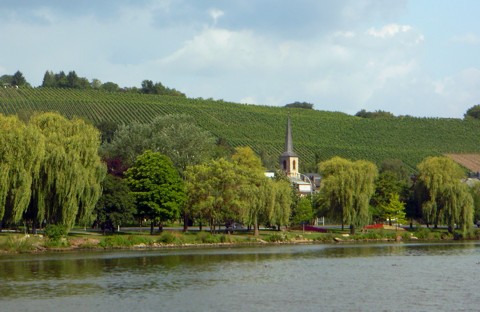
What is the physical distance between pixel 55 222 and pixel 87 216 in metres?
2.44

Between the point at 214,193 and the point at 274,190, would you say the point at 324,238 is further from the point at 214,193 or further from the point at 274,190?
the point at 214,193

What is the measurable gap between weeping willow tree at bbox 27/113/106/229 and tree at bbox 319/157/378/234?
2810cm

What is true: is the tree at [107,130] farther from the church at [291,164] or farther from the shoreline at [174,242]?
the shoreline at [174,242]

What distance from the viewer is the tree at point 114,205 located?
244ft

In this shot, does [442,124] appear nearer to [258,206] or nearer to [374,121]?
[374,121]

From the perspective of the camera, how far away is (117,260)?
5794cm

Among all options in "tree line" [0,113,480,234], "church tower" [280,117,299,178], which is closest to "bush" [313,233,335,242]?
"tree line" [0,113,480,234]

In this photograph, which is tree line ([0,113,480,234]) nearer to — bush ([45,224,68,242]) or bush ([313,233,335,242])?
bush ([45,224,68,242])

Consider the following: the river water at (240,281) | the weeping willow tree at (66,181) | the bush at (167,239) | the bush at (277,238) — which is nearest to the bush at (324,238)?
the bush at (277,238)

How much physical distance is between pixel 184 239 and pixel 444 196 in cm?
3048

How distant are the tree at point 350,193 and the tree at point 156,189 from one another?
646 inches

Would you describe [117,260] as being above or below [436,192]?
below

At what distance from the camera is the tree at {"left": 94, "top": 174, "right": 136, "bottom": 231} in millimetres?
74312

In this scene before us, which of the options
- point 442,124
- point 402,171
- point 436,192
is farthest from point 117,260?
point 442,124
